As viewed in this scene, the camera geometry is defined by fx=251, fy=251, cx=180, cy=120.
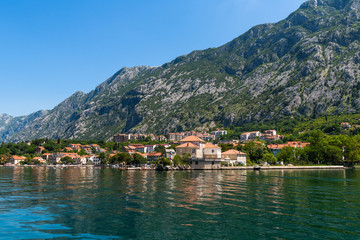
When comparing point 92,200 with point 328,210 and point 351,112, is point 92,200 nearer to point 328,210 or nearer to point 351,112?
point 328,210

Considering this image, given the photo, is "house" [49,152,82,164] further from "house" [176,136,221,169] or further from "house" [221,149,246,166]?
"house" [221,149,246,166]

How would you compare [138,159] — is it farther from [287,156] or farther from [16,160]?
[16,160]

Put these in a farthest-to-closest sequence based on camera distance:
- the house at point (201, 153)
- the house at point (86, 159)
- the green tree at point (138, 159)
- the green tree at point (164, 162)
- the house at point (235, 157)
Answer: the house at point (86, 159), the green tree at point (138, 159), the house at point (235, 157), the house at point (201, 153), the green tree at point (164, 162)

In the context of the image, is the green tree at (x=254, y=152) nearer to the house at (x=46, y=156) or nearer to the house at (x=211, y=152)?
the house at (x=211, y=152)

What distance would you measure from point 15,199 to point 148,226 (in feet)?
67.7

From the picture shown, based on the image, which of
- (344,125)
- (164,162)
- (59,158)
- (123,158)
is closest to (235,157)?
(164,162)

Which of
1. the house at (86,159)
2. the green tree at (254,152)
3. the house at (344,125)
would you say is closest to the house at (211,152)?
the green tree at (254,152)

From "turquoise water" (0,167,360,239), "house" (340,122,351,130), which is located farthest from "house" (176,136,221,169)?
"house" (340,122,351,130)

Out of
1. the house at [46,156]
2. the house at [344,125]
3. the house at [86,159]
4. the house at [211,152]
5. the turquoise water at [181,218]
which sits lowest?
the house at [86,159]

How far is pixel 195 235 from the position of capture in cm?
1566

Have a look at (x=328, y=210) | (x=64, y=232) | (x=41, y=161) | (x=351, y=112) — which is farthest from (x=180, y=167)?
(x=351, y=112)

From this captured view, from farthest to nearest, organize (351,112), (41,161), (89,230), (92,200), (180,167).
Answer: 1. (351,112)
2. (41,161)
3. (180,167)
4. (92,200)
5. (89,230)

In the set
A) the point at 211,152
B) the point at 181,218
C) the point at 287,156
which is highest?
the point at 211,152

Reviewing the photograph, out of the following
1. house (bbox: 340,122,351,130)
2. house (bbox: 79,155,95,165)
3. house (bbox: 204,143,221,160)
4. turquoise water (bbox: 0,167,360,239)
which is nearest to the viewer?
turquoise water (bbox: 0,167,360,239)
